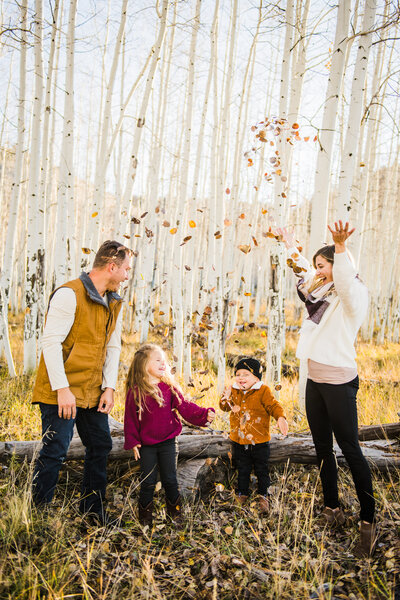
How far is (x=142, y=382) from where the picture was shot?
2.68 meters

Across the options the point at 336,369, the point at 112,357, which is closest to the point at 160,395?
the point at 112,357

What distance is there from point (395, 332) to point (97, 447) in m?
11.7

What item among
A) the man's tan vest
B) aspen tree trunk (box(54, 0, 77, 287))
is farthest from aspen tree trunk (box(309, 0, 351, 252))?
aspen tree trunk (box(54, 0, 77, 287))

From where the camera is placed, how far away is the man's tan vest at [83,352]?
7.48 feet

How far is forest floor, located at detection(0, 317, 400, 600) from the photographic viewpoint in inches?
75.4

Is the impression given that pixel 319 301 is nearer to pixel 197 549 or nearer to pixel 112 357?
pixel 112 357

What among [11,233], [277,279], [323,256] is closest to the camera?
[323,256]

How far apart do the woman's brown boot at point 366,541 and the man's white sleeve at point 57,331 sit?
2008mm

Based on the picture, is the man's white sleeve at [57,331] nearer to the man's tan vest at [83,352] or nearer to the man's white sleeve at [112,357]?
the man's tan vest at [83,352]

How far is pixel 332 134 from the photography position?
4.14 m

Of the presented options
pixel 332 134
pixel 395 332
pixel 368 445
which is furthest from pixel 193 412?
pixel 395 332

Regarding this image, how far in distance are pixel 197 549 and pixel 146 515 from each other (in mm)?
416

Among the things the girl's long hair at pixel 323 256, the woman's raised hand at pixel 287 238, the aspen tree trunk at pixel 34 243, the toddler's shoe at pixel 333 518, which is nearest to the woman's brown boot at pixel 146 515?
the toddler's shoe at pixel 333 518

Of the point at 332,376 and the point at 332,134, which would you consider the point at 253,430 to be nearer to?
the point at 332,376
